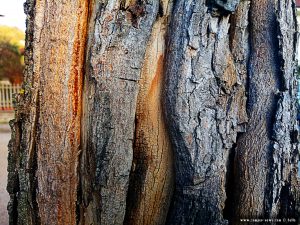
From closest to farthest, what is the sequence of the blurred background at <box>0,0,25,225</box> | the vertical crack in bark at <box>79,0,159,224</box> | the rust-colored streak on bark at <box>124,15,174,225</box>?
the vertical crack in bark at <box>79,0,159,224</box>
the rust-colored streak on bark at <box>124,15,174,225</box>
the blurred background at <box>0,0,25,225</box>

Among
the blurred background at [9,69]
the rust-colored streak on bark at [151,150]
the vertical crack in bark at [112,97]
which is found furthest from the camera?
the blurred background at [9,69]

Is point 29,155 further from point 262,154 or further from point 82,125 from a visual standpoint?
point 262,154

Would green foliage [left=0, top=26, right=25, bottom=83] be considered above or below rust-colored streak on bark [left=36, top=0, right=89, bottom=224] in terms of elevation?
above

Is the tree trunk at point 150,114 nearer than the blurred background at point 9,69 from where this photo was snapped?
Yes

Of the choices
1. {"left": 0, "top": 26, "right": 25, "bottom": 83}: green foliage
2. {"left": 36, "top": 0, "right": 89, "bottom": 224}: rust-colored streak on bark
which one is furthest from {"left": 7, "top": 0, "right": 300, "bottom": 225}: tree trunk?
{"left": 0, "top": 26, "right": 25, "bottom": 83}: green foliage

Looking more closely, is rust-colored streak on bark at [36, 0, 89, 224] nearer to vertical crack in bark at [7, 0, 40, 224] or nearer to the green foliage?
vertical crack in bark at [7, 0, 40, 224]

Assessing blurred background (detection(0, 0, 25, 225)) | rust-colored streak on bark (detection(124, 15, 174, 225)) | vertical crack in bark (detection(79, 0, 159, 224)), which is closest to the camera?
vertical crack in bark (detection(79, 0, 159, 224))

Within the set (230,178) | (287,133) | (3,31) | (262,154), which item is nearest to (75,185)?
(230,178)

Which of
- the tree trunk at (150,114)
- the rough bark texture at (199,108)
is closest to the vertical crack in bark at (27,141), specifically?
the tree trunk at (150,114)

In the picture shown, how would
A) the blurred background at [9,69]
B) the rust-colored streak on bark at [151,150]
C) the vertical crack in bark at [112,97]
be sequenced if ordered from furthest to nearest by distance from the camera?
1. the blurred background at [9,69]
2. the rust-colored streak on bark at [151,150]
3. the vertical crack in bark at [112,97]

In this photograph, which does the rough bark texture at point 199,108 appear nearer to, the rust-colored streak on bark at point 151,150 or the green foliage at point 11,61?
the rust-colored streak on bark at point 151,150
